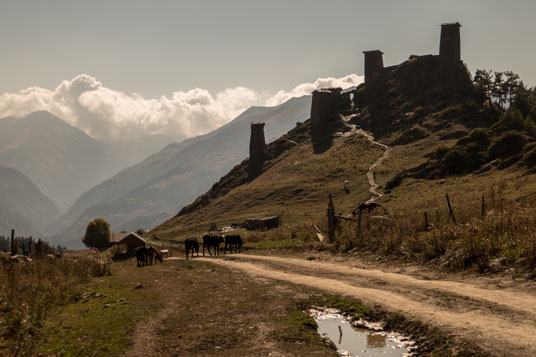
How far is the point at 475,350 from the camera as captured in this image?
1053 centimetres

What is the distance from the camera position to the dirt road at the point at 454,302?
11.1m

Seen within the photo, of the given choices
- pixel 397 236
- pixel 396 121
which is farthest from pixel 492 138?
pixel 397 236

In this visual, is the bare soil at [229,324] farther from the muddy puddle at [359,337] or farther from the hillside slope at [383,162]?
the hillside slope at [383,162]

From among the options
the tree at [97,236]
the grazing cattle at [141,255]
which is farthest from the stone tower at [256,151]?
the grazing cattle at [141,255]

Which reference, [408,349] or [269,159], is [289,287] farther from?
[269,159]

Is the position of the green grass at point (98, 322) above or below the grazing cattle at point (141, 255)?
below

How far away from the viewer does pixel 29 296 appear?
635 inches

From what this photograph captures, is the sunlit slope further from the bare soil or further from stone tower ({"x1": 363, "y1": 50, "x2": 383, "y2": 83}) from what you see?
the bare soil

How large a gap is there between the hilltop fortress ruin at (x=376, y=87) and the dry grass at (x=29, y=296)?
125787 millimetres

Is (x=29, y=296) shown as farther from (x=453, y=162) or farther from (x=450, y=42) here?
(x=450, y=42)

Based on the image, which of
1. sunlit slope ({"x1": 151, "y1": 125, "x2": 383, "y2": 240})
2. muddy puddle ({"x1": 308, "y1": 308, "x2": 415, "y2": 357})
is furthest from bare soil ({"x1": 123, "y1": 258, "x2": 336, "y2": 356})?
sunlit slope ({"x1": 151, "y1": 125, "x2": 383, "y2": 240})

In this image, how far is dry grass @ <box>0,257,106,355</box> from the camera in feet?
37.3

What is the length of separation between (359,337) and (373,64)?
6554 inches

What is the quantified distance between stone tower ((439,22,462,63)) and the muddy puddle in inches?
5774
